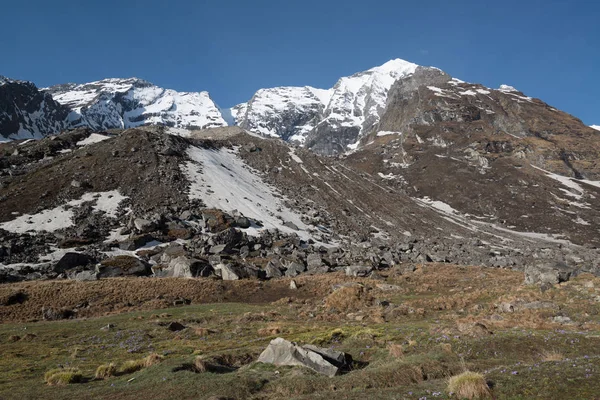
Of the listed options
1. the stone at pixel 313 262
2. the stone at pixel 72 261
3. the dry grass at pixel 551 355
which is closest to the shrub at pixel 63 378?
the dry grass at pixel 551 355

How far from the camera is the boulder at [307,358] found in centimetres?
1393

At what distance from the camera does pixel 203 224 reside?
66375 millimetres

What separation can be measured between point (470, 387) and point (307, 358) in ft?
22.1

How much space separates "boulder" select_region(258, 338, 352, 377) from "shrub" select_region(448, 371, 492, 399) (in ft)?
16.7

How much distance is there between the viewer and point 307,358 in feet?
47.7

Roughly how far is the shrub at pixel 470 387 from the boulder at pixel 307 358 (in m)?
5.10

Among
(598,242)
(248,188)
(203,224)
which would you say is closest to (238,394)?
(203,224)

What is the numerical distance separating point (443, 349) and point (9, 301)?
37.8 m

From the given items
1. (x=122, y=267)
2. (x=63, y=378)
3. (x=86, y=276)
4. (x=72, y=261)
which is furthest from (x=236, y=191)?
(x=63, y=378)

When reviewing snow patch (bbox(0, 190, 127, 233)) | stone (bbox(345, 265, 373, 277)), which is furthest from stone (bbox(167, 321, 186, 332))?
snow patch (bbox(0, 190, 127, 233))

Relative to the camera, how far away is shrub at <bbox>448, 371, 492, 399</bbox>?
934 cm

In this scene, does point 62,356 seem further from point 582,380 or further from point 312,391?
point 582,380

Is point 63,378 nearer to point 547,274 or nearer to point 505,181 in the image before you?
point 547,274

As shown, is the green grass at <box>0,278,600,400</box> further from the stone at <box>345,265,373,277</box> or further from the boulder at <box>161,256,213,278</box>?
the stone at <box>345,265,373,277</box>
